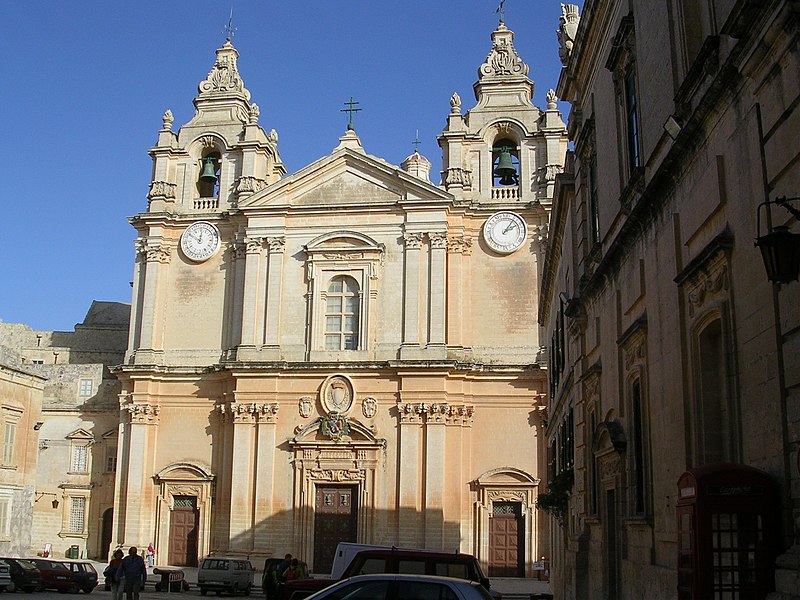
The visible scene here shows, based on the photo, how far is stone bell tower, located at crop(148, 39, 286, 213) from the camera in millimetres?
39719

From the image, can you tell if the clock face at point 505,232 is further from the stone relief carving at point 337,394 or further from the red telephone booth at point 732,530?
the red telephone booth at point 732,530

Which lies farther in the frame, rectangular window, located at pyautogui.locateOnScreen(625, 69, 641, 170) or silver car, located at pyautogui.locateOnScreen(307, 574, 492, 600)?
rectangular window, located at pyautogui.locateOnScreen(625, 69, 641, 170)

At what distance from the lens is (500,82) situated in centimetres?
3916

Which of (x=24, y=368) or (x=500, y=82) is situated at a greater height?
(x=500, y=82)

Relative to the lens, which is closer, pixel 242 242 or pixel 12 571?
pixel 12 571

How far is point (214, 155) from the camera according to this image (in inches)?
1634

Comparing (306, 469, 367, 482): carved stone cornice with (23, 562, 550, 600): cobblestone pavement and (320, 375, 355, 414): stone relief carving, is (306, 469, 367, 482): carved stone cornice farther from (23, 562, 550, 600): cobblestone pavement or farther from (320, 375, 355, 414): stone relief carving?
(23, 562, 550, 600): cobblestone pavement

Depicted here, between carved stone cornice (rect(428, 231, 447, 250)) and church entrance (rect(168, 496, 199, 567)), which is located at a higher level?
carved stone cornice (rect(428, 231, 447, 250))

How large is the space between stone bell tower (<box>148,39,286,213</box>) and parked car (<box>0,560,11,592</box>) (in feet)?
59.2

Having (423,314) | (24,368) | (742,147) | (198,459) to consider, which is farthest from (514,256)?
(742,147)

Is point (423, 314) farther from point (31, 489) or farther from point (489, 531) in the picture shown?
point (31, 489)

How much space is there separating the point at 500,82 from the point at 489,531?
59.1 feet

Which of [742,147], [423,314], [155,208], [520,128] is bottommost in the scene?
[742,147]

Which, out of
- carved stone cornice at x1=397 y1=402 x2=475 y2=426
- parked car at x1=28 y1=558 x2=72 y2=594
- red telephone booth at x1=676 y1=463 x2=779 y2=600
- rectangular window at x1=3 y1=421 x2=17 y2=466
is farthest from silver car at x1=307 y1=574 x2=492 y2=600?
rectangular window at x1=3 y1=421 x2=17 y2=466
